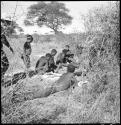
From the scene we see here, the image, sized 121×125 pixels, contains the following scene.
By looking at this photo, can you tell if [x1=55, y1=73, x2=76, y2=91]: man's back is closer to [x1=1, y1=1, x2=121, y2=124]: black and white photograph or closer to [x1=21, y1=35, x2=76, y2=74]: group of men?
[x1=1, y1=1, x2=121, y2=124]: black and white photograph

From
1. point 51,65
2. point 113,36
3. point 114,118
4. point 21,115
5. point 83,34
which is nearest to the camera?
point 21,115

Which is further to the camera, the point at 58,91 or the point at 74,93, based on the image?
the point at 58,91

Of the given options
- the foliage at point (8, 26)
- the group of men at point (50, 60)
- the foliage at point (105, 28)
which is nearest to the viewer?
the foliage at point (8, 26)

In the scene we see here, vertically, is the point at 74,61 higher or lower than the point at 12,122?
higher

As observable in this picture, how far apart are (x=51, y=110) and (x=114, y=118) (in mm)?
919

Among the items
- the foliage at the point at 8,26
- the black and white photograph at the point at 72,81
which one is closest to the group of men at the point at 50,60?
the black and white photograph at the point at 72,81

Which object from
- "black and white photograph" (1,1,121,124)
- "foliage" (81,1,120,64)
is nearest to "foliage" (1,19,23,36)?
"black and white photograph" (1,1,121,124)

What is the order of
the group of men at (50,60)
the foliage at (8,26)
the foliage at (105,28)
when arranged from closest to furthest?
the foliage at (8,26), the foliage at (105,28), the group of men at (50,60)

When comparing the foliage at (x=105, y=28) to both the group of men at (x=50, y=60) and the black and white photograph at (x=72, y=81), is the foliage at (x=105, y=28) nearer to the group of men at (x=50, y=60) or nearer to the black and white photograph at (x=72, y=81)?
the black and white photograph at (x=72, y=81)

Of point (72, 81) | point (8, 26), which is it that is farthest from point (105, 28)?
point (8, 26)

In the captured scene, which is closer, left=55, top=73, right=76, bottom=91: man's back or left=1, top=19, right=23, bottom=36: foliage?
left=1, top=19, right=23, bottom=36: foliage

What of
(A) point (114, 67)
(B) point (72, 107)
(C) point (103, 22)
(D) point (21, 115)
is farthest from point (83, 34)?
(D) point (21, 115)

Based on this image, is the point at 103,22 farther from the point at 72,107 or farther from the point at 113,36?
the point at 72,107

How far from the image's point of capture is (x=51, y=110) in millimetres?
4184
